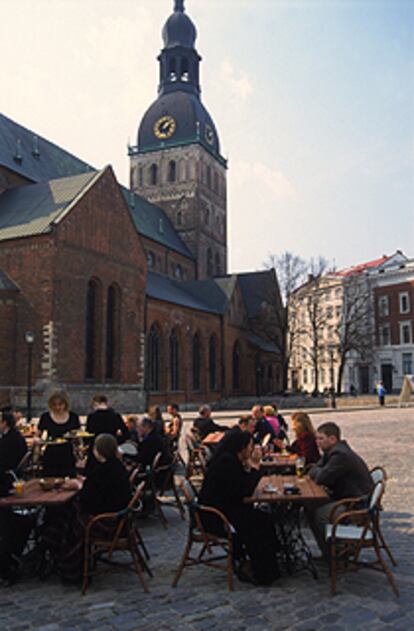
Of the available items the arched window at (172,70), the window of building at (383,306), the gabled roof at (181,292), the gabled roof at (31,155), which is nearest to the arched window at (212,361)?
the gabled roof at (181,292)

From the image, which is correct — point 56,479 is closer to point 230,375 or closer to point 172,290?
point 172,290

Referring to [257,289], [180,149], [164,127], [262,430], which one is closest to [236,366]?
[257,289]

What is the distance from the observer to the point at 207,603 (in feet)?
16.1

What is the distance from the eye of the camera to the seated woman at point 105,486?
560 centimetres

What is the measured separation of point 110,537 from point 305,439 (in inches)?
143

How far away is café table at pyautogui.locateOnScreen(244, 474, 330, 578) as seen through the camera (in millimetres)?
5625

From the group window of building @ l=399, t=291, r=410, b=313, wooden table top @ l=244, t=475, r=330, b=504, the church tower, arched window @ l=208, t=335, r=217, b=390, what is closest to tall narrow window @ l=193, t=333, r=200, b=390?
arched window @ l=208, t=335, r=217, b=390

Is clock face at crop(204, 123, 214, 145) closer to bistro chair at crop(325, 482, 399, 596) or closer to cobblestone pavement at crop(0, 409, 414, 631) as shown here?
cobblestone pavement at crop(0, 409, 414, 631)

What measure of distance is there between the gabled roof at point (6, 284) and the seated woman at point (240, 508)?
24390 mm

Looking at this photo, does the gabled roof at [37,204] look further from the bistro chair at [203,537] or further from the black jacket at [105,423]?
the bistro chair at [203,537]

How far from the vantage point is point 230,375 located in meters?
48.5

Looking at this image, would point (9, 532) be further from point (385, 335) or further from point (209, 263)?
point (385, 335)

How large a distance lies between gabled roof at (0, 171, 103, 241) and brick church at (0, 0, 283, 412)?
94 mm

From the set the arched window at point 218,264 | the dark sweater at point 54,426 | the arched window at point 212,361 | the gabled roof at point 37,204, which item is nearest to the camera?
the dark sweater at point 54,426
